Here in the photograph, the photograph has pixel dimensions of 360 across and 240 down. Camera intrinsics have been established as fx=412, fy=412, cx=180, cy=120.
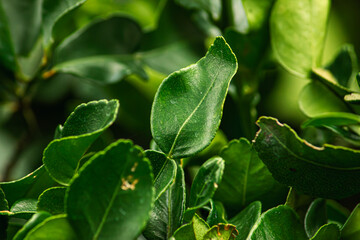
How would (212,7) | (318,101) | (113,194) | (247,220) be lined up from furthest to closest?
(212,7)
(318,101)
(247,220)
(113,194)

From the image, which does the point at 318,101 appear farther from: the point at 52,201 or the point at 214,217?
the point at 52,201

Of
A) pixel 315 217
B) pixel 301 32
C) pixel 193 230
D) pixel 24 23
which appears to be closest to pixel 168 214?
pixel 193 230

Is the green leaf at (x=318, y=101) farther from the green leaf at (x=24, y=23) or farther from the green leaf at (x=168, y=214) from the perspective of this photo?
the green leaf at (x=24, y=23)

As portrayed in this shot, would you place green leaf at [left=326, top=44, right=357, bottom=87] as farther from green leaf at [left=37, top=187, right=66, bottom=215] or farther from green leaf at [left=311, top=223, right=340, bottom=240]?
green leaf at [left=37, top=187, right=66, bottom=215]

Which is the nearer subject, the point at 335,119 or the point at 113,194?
the point at 113,194

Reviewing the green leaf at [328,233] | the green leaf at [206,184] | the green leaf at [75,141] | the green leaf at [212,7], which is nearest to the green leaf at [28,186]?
the green leaf at [75,141]

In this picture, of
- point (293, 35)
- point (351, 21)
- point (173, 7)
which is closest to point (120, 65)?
point (173, 7)
